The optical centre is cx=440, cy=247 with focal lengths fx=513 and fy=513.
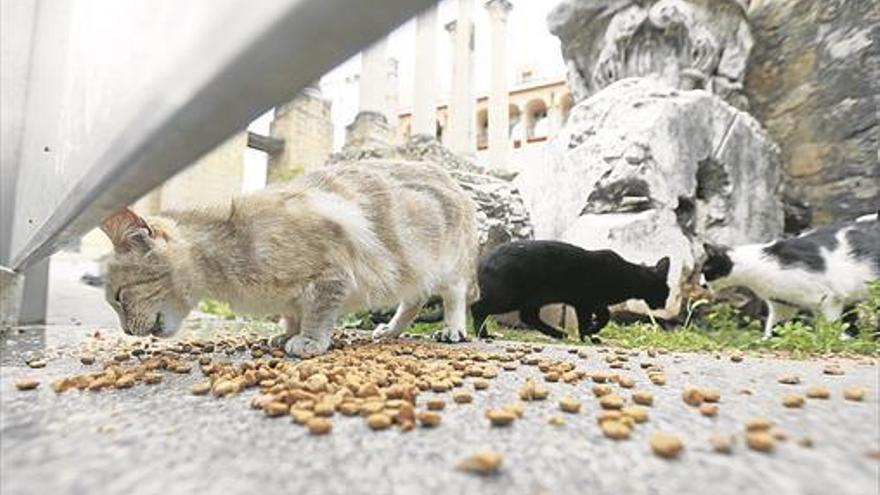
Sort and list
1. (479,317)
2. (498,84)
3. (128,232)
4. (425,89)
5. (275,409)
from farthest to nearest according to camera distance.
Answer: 1. (498,84)
2. (425,89)
3. (479,317)
4. (128,232)
5. (275,409)

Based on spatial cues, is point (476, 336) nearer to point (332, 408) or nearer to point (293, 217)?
point (293, 217)

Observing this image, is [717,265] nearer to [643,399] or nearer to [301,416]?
[643,399]

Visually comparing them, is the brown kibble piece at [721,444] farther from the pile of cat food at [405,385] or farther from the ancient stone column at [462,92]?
the ancient stone column at [462,92]

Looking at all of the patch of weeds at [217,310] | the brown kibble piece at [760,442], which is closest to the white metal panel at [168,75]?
the brown kibble piece at [760,442]

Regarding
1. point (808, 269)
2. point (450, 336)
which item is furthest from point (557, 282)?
point (808, 269)

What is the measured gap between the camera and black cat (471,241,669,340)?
10.3 ft

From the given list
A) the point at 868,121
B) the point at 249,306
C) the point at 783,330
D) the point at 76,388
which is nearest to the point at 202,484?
the point at 76,388

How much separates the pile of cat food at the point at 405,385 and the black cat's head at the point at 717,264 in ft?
6.82

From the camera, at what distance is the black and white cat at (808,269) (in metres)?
3.41

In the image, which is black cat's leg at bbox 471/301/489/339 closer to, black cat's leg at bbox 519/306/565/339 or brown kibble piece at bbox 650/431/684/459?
black cat's leg at bbox 519/306/565/339

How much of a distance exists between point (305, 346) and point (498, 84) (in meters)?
18.3

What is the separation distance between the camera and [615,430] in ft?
2.89

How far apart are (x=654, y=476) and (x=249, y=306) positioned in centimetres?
169

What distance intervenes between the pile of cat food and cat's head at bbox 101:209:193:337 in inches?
5.6
